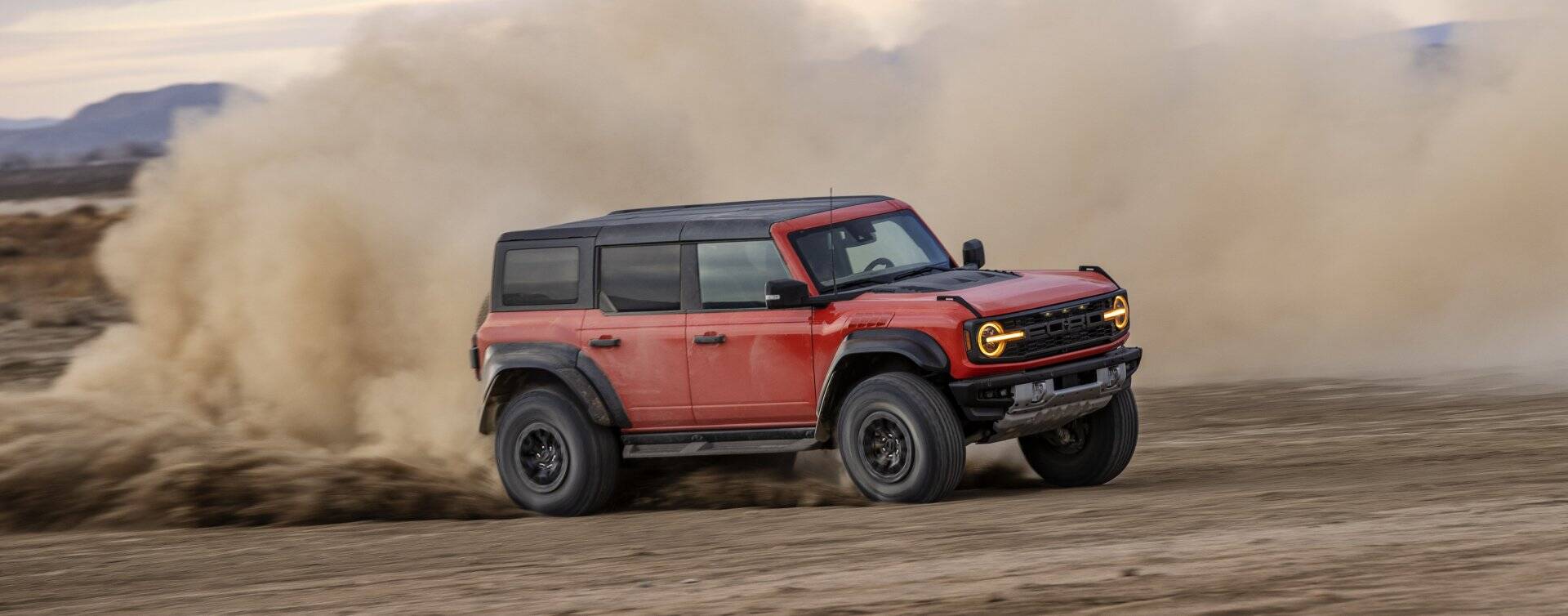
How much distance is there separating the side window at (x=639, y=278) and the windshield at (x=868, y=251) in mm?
768

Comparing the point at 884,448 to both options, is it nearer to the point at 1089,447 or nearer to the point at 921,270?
the point at 921,270

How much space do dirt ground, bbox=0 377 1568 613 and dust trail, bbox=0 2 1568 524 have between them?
1666 millimetres

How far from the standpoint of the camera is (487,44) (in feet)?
71.8

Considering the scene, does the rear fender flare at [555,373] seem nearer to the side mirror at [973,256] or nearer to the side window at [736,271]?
the side window at [736,271]

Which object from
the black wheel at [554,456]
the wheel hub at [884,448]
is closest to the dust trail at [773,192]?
the black wheel at [554,456]

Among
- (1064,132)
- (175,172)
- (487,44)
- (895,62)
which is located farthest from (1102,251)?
(175,172)

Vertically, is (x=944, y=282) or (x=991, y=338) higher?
(x=944, y=282)

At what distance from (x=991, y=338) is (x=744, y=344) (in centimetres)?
146

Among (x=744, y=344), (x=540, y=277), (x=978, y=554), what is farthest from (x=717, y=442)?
(x=978, y=554)

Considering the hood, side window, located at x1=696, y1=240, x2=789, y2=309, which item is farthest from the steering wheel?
side window, located at x1=696, y1=240, x2=789, y2=309

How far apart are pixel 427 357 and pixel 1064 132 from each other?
1344 centimetres

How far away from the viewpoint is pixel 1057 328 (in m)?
9.65

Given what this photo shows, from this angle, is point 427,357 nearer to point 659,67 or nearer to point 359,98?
point 359,98

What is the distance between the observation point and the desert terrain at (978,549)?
687cm
